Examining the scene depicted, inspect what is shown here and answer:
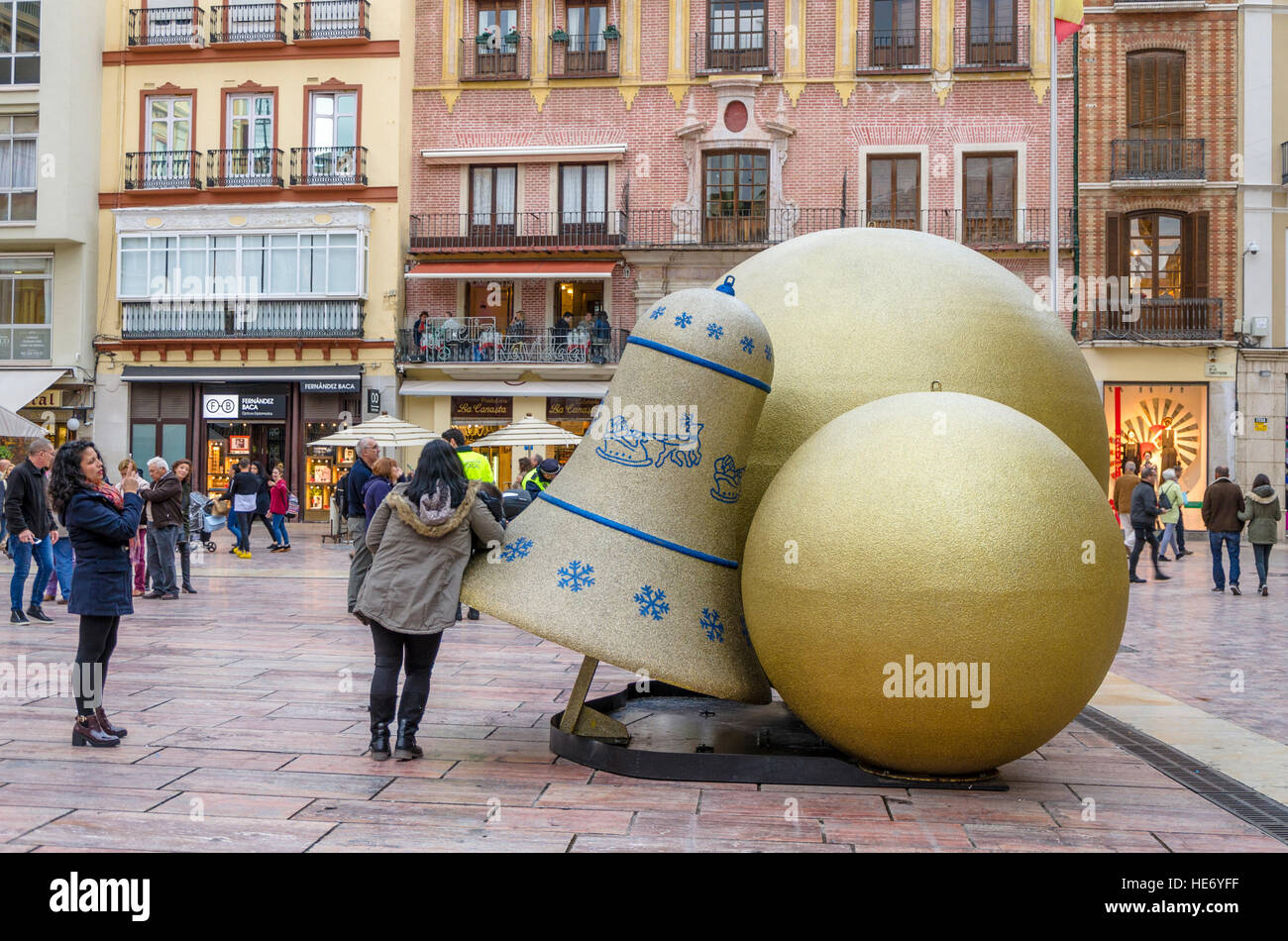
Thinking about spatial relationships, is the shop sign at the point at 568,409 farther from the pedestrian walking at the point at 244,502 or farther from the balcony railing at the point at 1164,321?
the balcony railing at the point at 1164,321

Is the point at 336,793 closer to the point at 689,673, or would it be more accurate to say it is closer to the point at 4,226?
the point at 689,673

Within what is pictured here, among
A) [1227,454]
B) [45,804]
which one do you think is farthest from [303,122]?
[45,804]

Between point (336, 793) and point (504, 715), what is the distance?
1946 mm

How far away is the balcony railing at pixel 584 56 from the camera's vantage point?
29.2m

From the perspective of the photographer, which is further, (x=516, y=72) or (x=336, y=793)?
(x=516, y=72)

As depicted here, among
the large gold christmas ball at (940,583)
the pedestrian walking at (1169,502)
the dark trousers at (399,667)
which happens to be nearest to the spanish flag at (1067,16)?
the pedestrian walking at (1169,502)

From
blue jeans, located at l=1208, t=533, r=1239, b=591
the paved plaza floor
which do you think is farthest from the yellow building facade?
the paved plaza floor

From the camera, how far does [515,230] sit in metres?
29.4

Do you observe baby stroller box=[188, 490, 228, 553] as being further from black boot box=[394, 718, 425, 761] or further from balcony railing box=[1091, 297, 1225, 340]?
balcony railing box=[1091, 297, 1225, 340]

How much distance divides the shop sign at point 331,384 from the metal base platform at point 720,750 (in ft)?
75.6

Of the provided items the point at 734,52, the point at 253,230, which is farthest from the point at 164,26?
the point at 734,52

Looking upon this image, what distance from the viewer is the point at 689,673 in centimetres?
534

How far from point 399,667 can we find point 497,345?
23539mm

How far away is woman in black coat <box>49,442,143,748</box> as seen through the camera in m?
6.25
